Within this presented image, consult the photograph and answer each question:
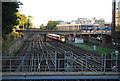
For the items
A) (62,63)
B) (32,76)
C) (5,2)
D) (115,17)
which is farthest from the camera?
(115,17)

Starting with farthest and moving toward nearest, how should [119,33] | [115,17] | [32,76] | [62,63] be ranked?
[115,17], [119,33], [62,63], [32,76]

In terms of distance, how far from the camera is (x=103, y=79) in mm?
6930

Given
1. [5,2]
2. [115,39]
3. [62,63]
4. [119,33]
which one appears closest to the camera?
[62,63]

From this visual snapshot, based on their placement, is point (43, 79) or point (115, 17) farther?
point (115, 17)

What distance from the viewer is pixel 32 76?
21.7 ft

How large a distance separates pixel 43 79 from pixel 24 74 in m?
0.72

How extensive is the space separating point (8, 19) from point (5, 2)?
1.33 m

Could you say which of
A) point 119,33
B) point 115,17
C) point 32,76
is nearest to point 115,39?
point 119,33

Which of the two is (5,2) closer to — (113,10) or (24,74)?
(24,74)

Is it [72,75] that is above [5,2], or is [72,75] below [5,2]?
below

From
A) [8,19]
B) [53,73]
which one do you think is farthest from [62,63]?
[8,19]

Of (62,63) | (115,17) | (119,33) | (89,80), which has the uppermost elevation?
(115,17)

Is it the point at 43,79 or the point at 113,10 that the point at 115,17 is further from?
the point at 43,79

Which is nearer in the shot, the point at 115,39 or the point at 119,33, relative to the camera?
the point at 119,33
